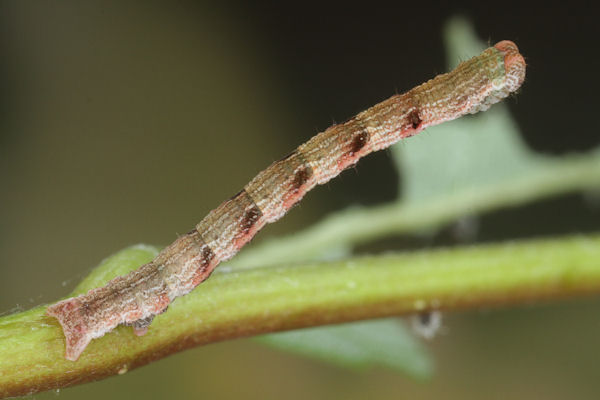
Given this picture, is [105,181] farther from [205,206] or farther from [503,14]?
[503,14]

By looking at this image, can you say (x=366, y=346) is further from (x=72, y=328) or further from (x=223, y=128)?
(x=223, y=128)

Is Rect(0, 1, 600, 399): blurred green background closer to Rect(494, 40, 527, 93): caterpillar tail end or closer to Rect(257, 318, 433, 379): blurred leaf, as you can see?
Rect(257, 318, 433, 379): blurred leaf

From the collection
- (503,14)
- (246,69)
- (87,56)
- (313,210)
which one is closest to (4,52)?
(87,56)

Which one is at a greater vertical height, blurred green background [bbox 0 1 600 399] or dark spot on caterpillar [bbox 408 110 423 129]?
blurred green background [bbox 0 1 600 399]

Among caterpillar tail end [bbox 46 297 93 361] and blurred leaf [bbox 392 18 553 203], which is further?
blurred leaf [bbox 392 18 553 203]

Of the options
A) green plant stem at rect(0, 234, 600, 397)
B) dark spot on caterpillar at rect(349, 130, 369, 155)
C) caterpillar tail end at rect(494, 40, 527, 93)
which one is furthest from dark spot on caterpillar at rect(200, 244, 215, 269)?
caterpillar tail end at rect(494, 40, 527, 93)

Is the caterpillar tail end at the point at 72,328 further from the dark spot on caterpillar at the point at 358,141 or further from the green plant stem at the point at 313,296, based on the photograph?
the dark spot on caterpillar at the point at 358,141
